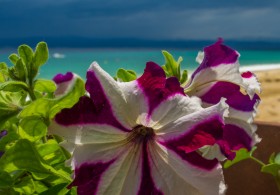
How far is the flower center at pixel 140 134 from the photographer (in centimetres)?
40

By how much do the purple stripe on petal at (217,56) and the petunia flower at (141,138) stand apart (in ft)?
0.24

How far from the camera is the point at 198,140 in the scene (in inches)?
14.7

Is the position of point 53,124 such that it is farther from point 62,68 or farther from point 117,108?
point 62,68

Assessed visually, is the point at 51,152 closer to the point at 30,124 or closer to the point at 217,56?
the point at 30,124

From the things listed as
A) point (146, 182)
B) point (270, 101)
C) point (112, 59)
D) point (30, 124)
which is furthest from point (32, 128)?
point (112, 59)

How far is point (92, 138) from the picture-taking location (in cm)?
39

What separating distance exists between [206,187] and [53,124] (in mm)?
140

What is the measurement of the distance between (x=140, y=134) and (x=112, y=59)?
1733 centimetres

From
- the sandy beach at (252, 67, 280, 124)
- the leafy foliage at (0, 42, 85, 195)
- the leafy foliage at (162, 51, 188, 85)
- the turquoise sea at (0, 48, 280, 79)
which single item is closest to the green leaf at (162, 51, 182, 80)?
the leafy foliage at (162, 51, 188, 85)

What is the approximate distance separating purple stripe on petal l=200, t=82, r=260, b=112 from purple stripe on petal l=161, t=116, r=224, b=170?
9cm

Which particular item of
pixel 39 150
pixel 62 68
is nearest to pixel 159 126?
pixel 39 150

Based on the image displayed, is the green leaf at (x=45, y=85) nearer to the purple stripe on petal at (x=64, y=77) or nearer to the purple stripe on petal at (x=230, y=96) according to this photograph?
the purple stripe on petal at (x=64, y=77)

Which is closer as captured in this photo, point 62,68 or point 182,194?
point 182,194

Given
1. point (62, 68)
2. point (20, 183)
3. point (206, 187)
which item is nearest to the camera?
point (206, 187)
